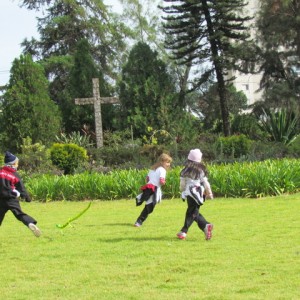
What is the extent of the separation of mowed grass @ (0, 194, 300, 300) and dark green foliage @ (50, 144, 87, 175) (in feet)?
27.0

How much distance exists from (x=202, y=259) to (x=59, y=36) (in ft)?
111

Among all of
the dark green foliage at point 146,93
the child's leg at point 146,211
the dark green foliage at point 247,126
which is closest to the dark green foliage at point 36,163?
the dark green foliage at point 146,93

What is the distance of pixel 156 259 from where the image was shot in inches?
286

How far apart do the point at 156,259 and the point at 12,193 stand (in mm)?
2533

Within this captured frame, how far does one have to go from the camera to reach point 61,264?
7.25m

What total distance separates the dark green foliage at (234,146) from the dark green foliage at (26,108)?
7.69 m

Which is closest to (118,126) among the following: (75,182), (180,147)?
(180,147)

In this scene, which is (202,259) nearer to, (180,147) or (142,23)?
(180,147)

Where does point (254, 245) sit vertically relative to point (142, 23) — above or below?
below

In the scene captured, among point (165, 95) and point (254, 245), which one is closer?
point (254, 245)

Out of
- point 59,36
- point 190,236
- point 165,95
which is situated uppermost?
point 59,36

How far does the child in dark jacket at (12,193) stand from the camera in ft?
28.6

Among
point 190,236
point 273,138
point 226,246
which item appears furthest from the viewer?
point 273,138

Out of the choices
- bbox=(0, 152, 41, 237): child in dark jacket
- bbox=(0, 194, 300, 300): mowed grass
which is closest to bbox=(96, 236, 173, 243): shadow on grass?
bbox=(0, 194, 300, 300): mowed grass
